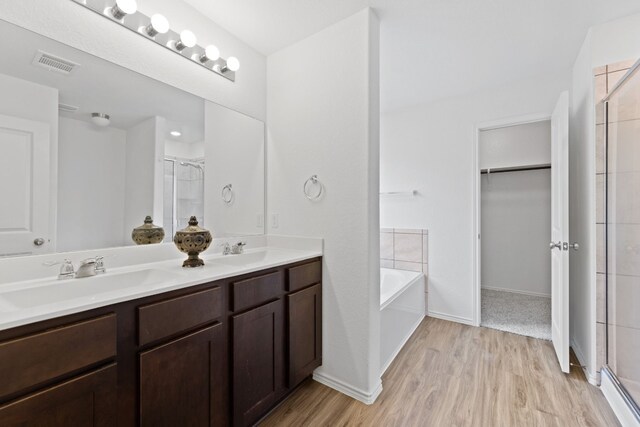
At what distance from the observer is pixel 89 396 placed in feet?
2.95

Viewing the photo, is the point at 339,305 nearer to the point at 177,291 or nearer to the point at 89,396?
the point at 177,291

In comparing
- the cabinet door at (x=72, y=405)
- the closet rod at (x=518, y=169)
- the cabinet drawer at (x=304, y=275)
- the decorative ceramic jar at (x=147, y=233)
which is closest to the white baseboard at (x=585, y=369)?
the cabinet drawer at (x=304, y=275)

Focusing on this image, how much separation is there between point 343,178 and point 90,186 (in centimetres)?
138

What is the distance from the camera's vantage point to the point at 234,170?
2135 millimetres

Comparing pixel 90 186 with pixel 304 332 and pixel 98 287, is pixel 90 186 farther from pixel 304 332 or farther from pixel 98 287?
Answer: pixel 304 332

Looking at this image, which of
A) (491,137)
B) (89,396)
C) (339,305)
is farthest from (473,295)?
(89,396)

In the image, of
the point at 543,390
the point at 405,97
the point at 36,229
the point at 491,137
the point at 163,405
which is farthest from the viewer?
the point at 491,137

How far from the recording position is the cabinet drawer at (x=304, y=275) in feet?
5.56

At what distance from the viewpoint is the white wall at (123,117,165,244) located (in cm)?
153

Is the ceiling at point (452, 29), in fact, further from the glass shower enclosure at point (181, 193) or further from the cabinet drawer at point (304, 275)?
the cabinet drawer at point (304, 275)

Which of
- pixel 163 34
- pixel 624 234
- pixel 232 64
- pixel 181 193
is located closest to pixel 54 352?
pixel 181 193

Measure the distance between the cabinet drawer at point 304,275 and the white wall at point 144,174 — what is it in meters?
0.84

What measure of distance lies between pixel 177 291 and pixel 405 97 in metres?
2.90

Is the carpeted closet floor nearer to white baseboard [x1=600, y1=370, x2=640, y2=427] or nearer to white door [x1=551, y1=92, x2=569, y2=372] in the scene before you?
white door [x1=551, y1=92, x2=569, y2=372]
